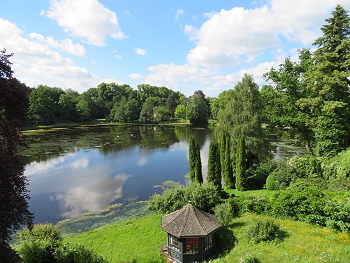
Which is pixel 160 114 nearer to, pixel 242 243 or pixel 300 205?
pixel 300 205

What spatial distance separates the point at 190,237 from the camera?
43.1ft

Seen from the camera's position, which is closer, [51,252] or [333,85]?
[51,252]

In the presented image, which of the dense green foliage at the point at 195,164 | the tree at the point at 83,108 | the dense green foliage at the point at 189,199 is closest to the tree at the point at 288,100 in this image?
the dense green foliage at the point at 195,164

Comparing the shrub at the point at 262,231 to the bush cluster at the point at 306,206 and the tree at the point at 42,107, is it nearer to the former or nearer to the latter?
the bush cluster at the point at 306,206

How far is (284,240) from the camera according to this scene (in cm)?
1295

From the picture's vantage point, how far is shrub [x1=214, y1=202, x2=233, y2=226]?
15570 mm

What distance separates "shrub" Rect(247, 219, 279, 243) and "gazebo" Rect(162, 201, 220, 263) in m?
1.96

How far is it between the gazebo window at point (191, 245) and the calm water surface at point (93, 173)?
11472 mm

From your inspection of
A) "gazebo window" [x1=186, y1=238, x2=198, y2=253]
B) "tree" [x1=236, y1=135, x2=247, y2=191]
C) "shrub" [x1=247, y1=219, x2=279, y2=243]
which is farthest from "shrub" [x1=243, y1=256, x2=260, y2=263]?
"tree" [x1=236, y1=135, x2=247, y2=191]

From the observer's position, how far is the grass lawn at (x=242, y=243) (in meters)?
11.6

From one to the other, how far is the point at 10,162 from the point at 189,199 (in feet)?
41.0

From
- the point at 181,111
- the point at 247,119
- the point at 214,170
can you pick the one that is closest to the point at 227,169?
the point at 214,170

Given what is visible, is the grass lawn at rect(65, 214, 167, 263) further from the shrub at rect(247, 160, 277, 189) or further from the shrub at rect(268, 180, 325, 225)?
the shrub at rect(247, 160, 277, 189)

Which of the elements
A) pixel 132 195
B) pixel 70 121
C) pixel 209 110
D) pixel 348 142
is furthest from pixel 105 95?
pixel 348 142
